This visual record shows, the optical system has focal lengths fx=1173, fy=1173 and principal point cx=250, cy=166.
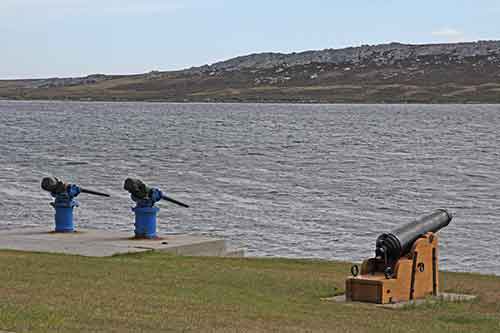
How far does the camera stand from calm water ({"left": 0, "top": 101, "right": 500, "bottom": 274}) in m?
27.9

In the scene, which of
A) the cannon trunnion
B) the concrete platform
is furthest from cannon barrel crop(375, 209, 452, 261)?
the concrete platform

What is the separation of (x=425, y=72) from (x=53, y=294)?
191 metres

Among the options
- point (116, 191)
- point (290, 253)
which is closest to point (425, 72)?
point (116, 191)

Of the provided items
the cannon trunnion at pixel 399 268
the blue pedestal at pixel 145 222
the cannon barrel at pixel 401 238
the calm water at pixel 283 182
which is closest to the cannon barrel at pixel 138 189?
the blue pedestal at pixel 145 222

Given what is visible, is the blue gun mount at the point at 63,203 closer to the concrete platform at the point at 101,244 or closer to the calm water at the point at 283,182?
the concrete platform at the point at 101,244

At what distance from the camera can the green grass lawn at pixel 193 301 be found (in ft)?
33.9

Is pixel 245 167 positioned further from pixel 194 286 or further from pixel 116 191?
pixel 194 286

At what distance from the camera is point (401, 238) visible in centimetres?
1327

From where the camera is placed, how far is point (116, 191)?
130ft

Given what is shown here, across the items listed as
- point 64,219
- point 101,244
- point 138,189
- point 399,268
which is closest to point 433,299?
point 399,268

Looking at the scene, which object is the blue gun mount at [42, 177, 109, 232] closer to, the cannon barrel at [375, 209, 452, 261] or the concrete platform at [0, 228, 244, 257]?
the concrete platform at [0, 228, 244, 257]

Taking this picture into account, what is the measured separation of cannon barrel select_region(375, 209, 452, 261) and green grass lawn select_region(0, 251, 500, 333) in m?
0.70

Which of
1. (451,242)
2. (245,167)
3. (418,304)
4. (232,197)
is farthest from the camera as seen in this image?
(245,167)

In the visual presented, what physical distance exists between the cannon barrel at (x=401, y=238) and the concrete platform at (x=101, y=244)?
194 inches
